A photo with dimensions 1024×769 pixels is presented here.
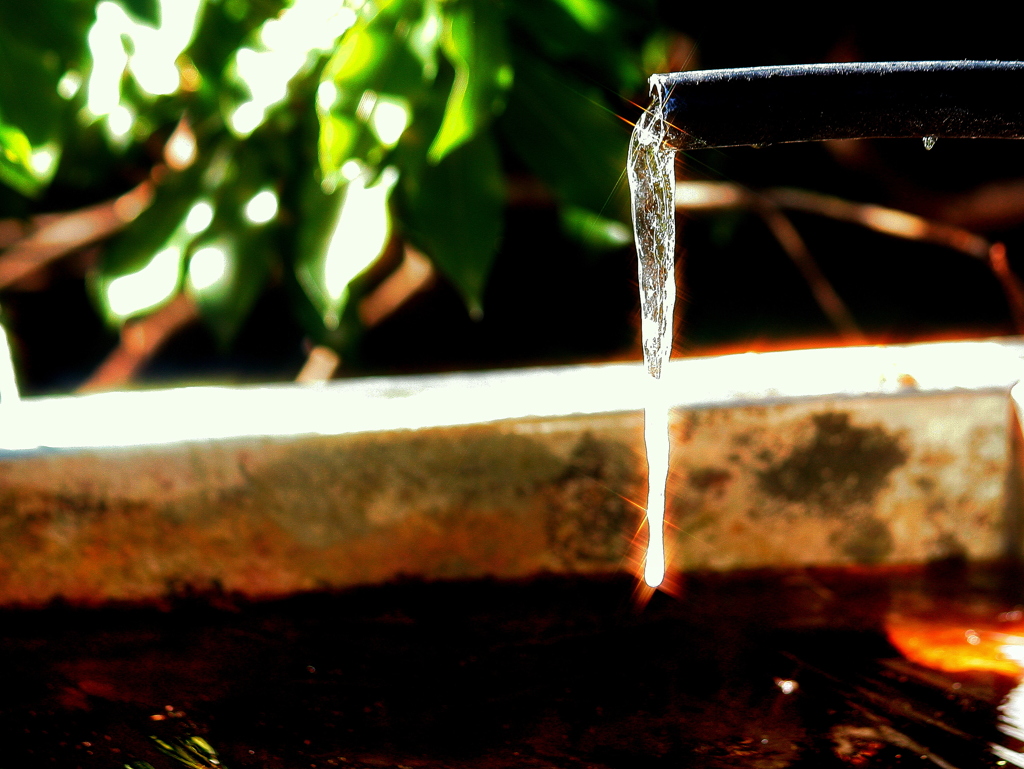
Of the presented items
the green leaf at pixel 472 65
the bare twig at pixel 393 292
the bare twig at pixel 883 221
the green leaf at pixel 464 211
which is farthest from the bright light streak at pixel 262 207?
the bare twig at pixel 883 221

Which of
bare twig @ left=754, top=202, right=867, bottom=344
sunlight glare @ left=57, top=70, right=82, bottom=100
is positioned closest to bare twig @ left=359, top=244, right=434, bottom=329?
bare twig @ left=754, top=202, right=867, bottom=344

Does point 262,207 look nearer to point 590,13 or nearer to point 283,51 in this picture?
point 283,51

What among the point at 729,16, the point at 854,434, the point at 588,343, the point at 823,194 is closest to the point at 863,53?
the point at 823,194

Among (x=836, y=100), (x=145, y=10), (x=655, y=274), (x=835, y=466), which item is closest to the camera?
(x=836, y=100)

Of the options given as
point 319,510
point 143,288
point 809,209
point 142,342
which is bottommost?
point 319,510

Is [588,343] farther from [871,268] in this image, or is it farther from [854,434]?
[854,434]

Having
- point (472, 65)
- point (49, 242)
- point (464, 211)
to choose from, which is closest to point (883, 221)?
point (464, 211)
